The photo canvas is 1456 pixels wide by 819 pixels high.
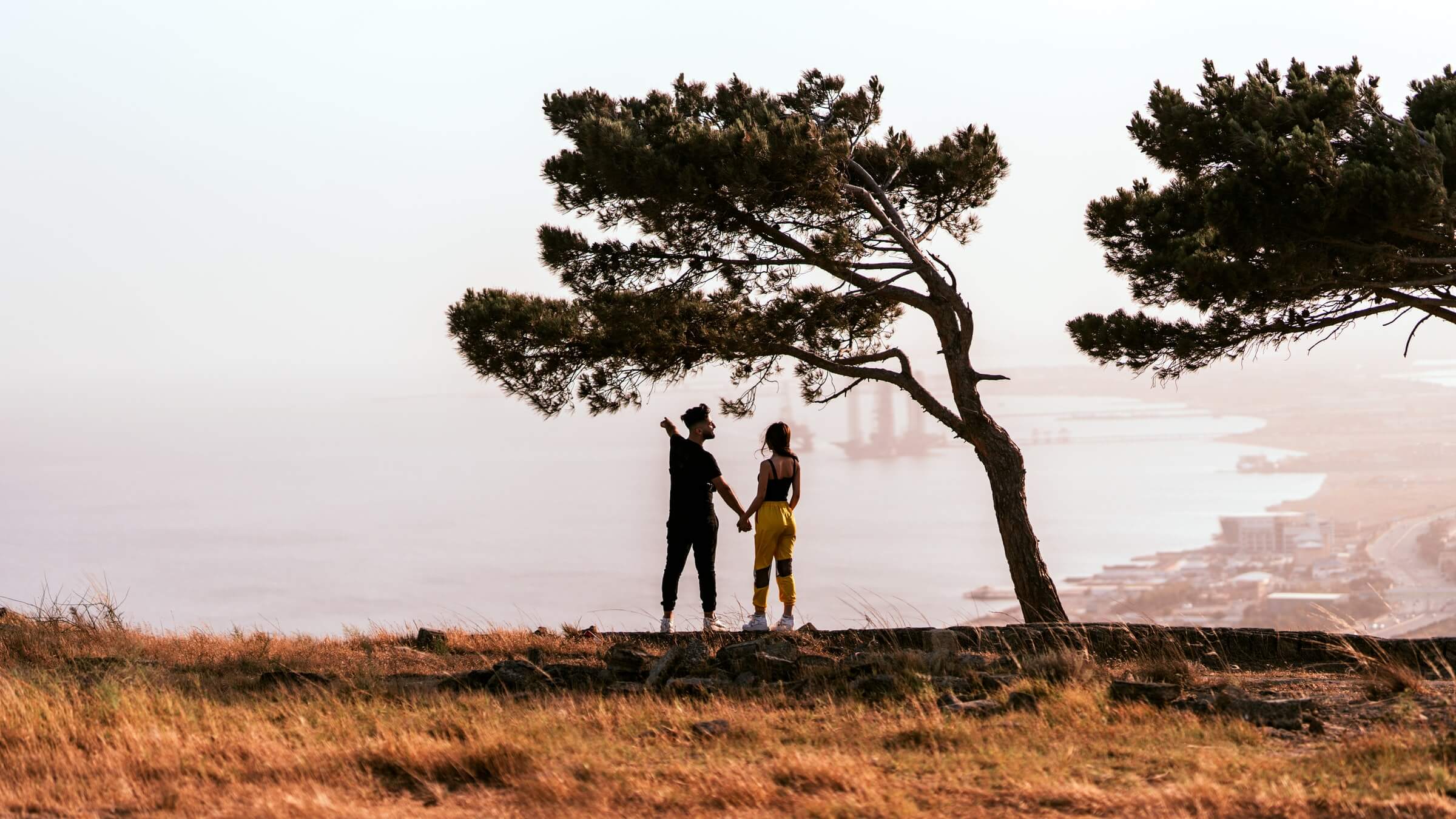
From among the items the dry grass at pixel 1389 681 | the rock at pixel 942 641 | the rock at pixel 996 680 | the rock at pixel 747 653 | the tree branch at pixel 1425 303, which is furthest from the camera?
the tree branch at pixel 1425 303

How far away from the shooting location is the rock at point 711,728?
6.78 metres

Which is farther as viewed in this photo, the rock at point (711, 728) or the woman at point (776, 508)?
the woman at point (776, 508)

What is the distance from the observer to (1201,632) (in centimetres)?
969

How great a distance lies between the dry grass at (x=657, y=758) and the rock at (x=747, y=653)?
720 millimetres

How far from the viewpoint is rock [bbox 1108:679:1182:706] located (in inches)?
287

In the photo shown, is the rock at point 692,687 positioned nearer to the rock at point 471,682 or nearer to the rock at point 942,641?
the rock at point 471,682

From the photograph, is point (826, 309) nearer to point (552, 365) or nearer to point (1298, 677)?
point (552, 365)

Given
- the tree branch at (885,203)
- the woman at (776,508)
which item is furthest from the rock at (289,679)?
the tree branch at (885,203)

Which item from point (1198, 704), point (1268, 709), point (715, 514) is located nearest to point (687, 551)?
point (715, 514)

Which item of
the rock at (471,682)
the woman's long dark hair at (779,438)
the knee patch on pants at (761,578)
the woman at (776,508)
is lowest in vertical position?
the rock at (471,682)

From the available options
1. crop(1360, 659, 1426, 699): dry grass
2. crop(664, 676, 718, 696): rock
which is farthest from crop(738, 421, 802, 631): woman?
crop(1360, 659, 1426, 699): dry grass

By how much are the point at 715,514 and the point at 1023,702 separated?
3776 mm

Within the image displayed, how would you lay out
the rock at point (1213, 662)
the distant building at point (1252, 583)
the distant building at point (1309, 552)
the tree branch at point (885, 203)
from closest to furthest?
the rock at point (1213, 662)
the tree branch at point (885, 203)
the distant building at point (1252, 583)
the distant building at point (1309, 552)

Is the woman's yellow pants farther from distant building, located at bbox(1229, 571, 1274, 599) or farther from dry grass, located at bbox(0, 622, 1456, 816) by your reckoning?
distant building, located at bbox(1229, 571, 1274, 599)
